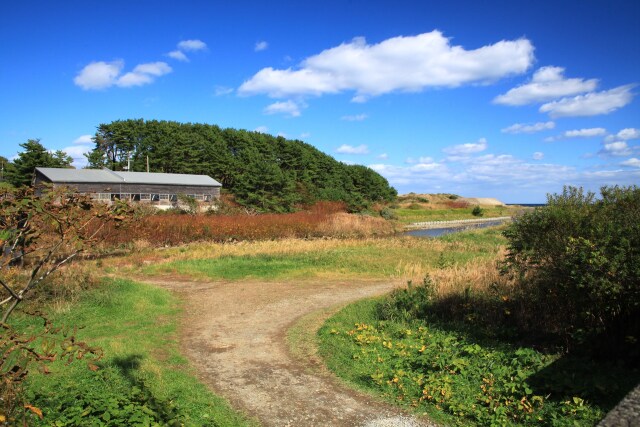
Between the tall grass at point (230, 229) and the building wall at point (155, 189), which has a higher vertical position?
the building wall at point (155, 189)

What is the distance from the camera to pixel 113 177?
39.6 m

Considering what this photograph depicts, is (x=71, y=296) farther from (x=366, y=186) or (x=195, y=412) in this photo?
(x=366, y=186)

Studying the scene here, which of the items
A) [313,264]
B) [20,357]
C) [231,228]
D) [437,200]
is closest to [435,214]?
[437,200]

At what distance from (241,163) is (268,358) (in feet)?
171

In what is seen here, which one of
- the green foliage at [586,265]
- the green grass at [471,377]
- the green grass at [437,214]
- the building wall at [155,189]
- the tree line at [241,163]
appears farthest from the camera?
the green grass at [437,214]

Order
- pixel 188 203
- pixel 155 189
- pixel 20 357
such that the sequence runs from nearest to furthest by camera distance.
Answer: pixel 20 357 → pixel 188 203 → pixel 155 189

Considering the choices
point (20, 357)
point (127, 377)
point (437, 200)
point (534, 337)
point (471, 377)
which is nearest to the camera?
point (20, 357)

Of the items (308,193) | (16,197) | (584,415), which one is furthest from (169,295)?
(308,193)

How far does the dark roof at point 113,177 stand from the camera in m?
36.3

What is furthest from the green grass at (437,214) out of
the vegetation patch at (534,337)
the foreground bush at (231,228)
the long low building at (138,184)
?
the vegetation patch at (534,337)

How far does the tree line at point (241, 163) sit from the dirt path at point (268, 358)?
94.5 feet

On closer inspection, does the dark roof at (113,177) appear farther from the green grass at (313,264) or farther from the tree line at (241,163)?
the green grass at (313,264)

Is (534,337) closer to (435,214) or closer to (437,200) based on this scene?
(435,214)

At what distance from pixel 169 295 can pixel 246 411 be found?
23.0ft
